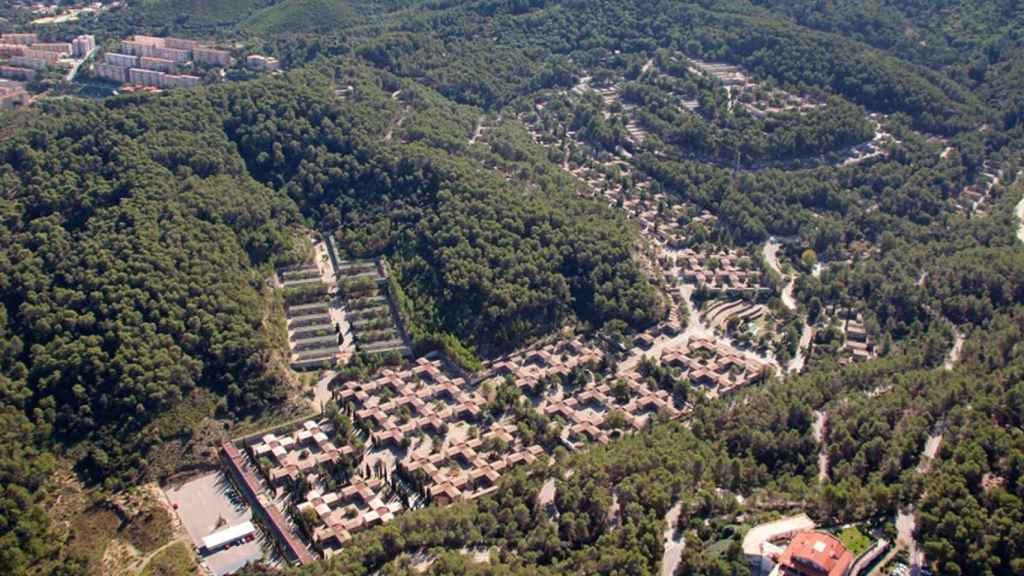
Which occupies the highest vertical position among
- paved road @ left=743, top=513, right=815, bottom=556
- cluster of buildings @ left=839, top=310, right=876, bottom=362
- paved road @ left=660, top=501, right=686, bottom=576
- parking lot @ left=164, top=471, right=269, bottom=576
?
paved road @ left=743, top=513, right=815, bottom=556

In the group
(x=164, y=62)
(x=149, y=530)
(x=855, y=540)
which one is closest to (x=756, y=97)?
(x=164, y=62)

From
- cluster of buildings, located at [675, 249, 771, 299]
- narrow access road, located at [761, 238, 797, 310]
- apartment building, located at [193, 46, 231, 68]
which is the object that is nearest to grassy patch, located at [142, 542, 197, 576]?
cluster of buildings, located at [675, 249, 771, 299]

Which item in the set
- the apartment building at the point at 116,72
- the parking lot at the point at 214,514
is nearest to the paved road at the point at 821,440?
the parking lot at the point at 214,514

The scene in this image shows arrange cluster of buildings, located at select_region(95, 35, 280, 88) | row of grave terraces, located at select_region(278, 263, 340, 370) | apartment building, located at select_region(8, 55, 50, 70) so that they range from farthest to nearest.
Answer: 1. apartment building, located at select_region(8, 55, 50, 70)
2. cluster of buildings, located at select_region(95, 35, 280, 88)
3. row of grave terraces, located at select_region(278, 263, 340, 370)

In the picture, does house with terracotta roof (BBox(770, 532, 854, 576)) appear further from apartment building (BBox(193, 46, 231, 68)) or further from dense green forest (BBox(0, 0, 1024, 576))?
apartment building (BBox(193, 46, 231, 68))

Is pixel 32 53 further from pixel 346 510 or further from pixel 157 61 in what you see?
pixel 346 510

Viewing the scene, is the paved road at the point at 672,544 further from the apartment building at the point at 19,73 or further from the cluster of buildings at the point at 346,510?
the apartment building at the point at 19,73

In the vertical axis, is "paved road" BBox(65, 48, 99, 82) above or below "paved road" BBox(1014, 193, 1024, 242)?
above
